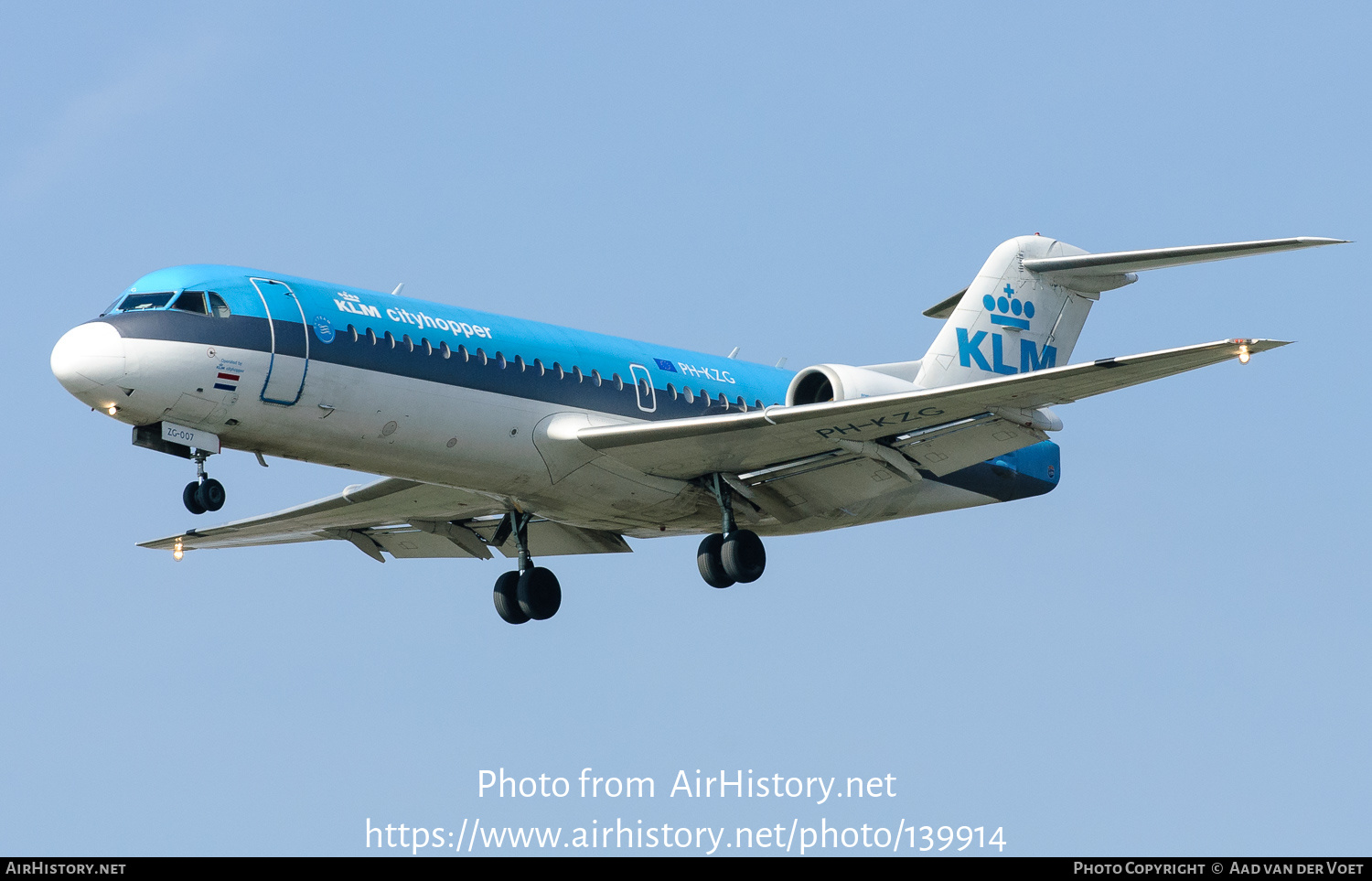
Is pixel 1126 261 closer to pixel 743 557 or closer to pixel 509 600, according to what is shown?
pixel 743 557

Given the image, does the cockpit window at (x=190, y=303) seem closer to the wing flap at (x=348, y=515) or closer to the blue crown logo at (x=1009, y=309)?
the wing flap at (x=348, y=515)

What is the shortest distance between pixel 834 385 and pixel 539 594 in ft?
16.8

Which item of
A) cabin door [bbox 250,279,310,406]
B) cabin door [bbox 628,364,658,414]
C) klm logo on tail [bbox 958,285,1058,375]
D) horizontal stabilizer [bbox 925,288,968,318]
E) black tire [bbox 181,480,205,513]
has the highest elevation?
horizontal stabilizer [bbox 925,288,968,318]

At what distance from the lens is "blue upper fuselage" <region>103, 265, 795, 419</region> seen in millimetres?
20172

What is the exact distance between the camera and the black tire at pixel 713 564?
23.5 metres

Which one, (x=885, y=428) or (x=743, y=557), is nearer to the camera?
(x=885, y=428)

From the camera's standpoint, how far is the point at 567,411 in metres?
22.7

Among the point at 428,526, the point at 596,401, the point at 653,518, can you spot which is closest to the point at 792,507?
the point at 653,518

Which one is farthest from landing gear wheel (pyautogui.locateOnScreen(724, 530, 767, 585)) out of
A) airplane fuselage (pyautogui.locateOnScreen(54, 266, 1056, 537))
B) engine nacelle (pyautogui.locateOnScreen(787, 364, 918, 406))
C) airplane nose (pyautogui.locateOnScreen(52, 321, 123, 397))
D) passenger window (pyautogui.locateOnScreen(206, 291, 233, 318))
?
airplane nose (pyautogui.locateOnScreen(52, 321, 123, 397))

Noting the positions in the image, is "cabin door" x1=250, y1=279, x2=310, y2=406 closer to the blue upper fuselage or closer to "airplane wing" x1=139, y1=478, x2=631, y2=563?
the blue upper fuselage

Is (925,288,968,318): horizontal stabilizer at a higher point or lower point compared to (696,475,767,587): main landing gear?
higher

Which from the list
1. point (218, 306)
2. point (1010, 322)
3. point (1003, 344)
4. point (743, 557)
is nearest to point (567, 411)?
point (743, 557)

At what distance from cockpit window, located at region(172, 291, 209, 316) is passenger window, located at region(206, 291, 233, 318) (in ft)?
0.33

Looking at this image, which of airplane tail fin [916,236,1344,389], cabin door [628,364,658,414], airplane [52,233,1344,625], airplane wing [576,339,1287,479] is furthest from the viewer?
airplane tail fin [916,236,1344,389]
